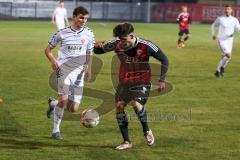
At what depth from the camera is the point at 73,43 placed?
33.6 ft

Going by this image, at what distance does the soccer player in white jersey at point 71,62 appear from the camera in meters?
10.2

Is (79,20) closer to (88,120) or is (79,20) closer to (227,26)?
(88,120)

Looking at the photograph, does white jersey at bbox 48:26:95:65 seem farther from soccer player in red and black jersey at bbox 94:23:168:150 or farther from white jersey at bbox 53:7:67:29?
white jersey at bbox 53:7:67:29

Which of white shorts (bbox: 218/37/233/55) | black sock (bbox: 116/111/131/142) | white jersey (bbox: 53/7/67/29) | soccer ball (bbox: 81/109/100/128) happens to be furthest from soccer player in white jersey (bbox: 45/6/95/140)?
white jersey (bbox: 53/7/67/29)

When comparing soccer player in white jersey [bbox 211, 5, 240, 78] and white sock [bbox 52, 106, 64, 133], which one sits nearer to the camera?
white sock [bbox 52, 106, 64, 133]

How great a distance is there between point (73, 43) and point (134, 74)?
1.29 metres

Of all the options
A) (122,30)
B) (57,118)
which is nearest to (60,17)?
(57,118)

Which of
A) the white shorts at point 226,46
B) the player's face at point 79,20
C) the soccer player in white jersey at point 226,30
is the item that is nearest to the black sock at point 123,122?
the player's face at point 79,20

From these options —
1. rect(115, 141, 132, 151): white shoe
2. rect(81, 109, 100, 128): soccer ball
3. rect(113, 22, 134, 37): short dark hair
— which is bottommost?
rect(115, 141, 132, 151): white shoe

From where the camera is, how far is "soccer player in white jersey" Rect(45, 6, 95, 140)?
1020 centimetres

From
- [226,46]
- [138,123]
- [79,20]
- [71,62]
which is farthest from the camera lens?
[226,46]

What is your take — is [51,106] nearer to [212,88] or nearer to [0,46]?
[212,88]

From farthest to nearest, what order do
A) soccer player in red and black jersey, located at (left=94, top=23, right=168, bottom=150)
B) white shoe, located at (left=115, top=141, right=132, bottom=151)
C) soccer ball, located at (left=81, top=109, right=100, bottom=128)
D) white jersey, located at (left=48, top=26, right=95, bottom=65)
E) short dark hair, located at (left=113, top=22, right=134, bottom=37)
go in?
soccer ball, located at (left=81, top=109, right=100, bottom=128), white jersey, located at (left=48, top=26, right=95, bottom=65), white shoe, located at (left=115, top=141, right=132, bottom=151), soccer player in red and black jersey, located at (left=94, top=23, right=168, bottom=150), short dark hair, located at (left=113, top=22, right=134, bottom=37)

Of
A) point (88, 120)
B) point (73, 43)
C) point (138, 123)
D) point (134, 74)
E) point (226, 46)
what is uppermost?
point (73, 43)
